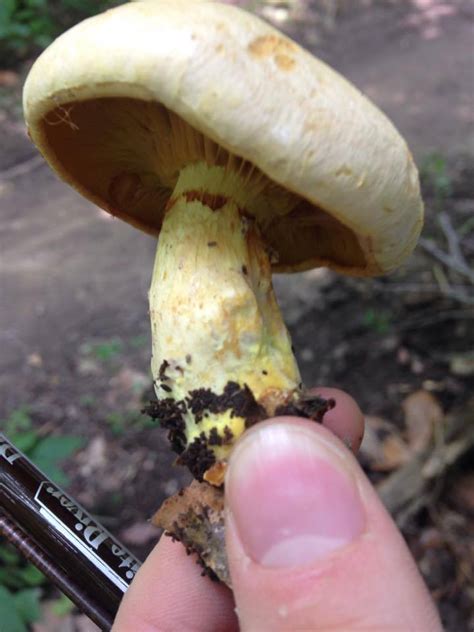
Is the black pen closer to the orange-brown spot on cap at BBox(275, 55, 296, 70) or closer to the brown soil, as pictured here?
the orange-brown spot on cap at BBox(275, 55, 296, 70)

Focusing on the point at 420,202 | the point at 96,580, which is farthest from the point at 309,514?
the point at 420,202

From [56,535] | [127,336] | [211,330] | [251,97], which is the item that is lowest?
[127,336]

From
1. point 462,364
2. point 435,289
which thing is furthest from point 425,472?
point 435,289

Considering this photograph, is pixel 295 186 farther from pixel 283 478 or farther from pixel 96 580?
pixel 96 580

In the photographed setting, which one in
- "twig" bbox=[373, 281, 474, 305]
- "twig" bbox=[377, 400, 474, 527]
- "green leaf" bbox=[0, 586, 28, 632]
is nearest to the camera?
"green leaf" bbox=[0, 586, 28, 632]

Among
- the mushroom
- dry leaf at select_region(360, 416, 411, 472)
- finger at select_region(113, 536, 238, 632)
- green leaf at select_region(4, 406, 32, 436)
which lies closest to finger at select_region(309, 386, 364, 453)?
the mushroom

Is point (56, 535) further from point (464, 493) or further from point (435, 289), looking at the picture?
point (435, 289)
